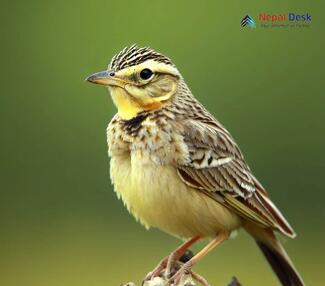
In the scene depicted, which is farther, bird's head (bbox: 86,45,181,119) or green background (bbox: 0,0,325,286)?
green background (bbox: 0,0,325,286)

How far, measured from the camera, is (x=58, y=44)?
12.8 metres

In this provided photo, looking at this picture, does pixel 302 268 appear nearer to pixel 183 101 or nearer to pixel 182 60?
pixel 182 60

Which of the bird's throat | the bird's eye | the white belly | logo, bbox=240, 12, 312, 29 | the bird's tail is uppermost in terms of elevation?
logo, bbox=240, 12, 312, 29

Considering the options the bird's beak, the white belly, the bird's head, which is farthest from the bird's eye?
the white belly

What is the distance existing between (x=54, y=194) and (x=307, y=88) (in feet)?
10.3

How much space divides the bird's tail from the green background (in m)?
3.17

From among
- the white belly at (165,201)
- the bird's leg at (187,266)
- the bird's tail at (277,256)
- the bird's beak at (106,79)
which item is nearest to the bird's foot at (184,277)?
the bird's leg at (187,266)

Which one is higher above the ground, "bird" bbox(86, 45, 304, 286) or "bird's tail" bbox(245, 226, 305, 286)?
"bird" bbox(86, 45, 304, 286)

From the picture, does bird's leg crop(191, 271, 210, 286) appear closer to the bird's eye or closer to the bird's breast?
the bird's breast

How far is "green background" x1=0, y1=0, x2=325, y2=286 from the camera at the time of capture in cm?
1199

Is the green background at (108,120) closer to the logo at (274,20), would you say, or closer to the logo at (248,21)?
the logo at (274,20)

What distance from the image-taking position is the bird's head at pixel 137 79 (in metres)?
7.92

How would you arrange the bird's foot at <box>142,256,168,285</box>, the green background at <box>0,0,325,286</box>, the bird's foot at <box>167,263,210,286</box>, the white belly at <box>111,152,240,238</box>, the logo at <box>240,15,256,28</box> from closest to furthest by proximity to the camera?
the bird's foot at <box>167,263,210,286</box>
the bird's foot at <box>142,256,168,285</box>
the white belly at <box>111,152,240,238</box>
the logo at <box>240,15,256,28</box>
the green background at <box>0,0,325,286</box>

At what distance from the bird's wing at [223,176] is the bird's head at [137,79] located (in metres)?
0.33
